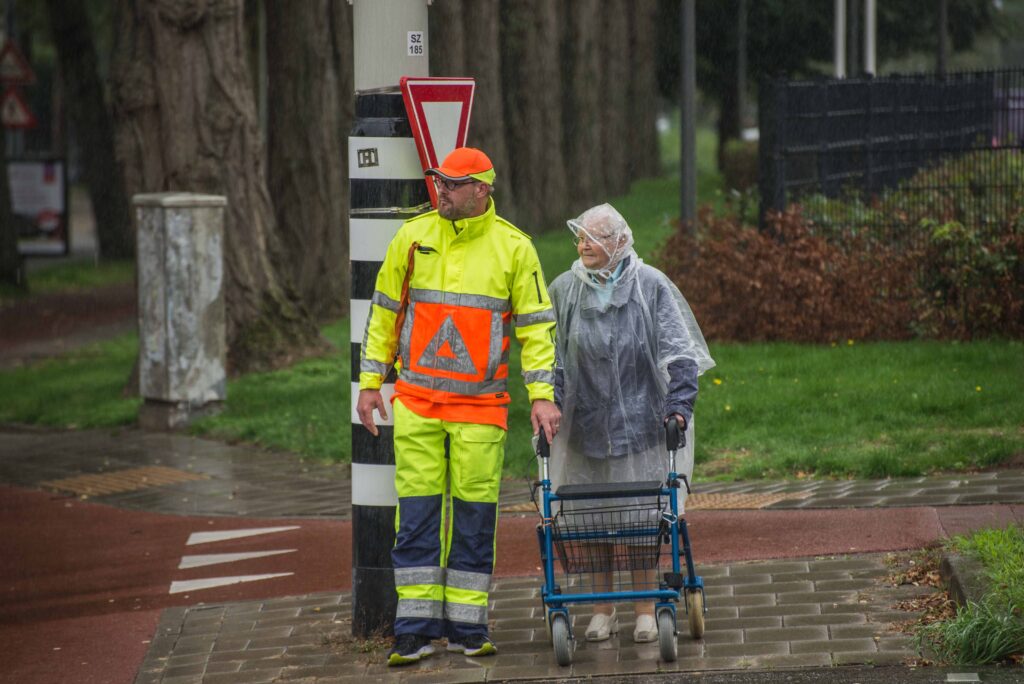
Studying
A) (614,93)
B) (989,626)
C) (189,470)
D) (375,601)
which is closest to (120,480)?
(189,470)

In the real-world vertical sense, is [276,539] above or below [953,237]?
below

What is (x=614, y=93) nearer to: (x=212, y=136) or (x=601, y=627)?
(x=212, y=136)

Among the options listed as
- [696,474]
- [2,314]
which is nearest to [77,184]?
[2,314]

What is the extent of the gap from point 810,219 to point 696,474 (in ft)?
16.4

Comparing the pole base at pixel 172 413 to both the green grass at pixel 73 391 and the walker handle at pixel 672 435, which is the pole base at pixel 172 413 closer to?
the green grass at pixel 73 391

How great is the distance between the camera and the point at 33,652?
23.2 ft

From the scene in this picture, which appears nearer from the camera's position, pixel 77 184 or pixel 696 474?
pixel 696 474

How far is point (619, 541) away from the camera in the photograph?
6.19 meters

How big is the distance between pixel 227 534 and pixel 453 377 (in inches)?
146

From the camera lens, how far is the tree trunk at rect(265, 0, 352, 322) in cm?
1903

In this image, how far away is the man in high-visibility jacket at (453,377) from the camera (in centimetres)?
607

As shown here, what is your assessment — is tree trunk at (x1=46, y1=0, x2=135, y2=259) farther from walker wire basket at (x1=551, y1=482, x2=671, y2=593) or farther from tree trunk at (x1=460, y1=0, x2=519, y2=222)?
walker wire basket at (x1=551, y1=482, x2=671, y2=593)

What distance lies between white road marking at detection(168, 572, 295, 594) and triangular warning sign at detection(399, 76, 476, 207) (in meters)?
2.65

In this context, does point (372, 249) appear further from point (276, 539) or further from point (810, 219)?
point (810, 219)
